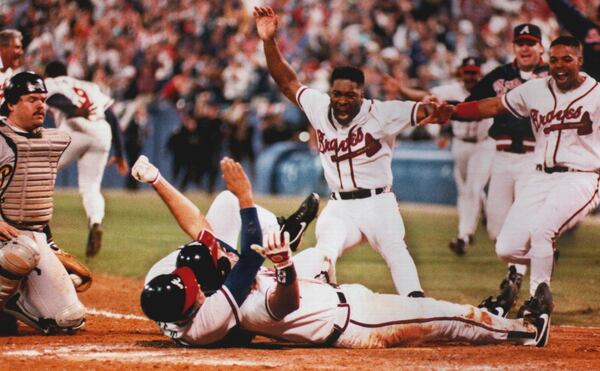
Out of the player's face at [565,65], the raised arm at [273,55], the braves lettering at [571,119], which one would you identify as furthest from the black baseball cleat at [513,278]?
the raised arm at [273,55]

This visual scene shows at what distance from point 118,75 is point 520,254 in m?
19.8

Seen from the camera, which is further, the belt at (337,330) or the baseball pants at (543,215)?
the baseball pants at (543,215)

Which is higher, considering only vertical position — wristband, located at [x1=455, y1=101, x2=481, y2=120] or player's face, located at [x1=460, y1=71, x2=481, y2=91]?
player's face, located at [x1=460, y1=71, x2=481, y2=91]

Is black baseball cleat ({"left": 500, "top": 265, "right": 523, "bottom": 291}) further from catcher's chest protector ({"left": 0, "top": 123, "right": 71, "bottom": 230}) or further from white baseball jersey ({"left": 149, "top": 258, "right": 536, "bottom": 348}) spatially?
catcher's chest protector ({"left": 0, "top": 123, "right": 71, "bottom": 230})

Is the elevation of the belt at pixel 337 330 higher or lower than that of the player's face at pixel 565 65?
lower

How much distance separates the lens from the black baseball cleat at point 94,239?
12.6m

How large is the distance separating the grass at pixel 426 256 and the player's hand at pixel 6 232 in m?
4.10

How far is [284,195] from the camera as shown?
942 inches

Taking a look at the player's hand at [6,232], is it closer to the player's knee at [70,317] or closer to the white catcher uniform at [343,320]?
the player's knee at [70,317]

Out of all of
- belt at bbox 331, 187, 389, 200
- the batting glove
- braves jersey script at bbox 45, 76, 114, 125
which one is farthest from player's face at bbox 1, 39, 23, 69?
belt at bbox 331, 187, 389, 200

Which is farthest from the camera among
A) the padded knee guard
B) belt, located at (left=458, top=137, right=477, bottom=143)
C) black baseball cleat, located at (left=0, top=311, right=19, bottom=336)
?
belt, located at (left=458, top=137, right=477, bottom=143)

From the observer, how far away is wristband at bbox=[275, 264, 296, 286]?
6.23m

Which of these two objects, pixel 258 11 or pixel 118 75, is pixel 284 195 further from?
pixel 258 11

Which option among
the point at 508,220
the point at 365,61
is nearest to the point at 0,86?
the point at 508,220
